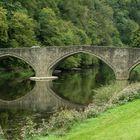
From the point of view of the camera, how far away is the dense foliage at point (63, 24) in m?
84.5

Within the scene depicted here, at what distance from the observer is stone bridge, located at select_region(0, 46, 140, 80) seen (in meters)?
69.8

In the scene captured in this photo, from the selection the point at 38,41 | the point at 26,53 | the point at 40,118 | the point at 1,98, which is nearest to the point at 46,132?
the point at 40,118

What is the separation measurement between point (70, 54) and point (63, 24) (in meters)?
32.3

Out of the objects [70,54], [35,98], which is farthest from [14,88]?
[70,54]

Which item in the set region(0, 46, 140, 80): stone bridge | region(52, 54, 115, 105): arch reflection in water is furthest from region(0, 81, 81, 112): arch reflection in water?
region(0, 46, 140, 80): stone bridge

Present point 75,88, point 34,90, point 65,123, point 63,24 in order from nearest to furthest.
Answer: point 65,123, point 34,90, point 75,88, point 63,24

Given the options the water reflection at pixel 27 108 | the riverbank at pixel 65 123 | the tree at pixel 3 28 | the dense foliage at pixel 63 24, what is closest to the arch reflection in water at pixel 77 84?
the water reflection at pixel 27 108

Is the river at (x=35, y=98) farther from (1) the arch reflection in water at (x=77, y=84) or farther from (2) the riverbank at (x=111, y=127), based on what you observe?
(2) the riverbank at (x=111, y=127)

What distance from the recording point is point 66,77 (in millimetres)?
77125

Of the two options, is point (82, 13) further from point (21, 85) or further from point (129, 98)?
point (129, 98)

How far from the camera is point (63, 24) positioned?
340ft

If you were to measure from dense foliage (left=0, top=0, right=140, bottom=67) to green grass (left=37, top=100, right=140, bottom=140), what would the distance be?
50.2 meters

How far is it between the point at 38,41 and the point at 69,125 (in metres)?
62.2

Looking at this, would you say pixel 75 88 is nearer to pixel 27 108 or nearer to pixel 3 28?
pixel 27 108
